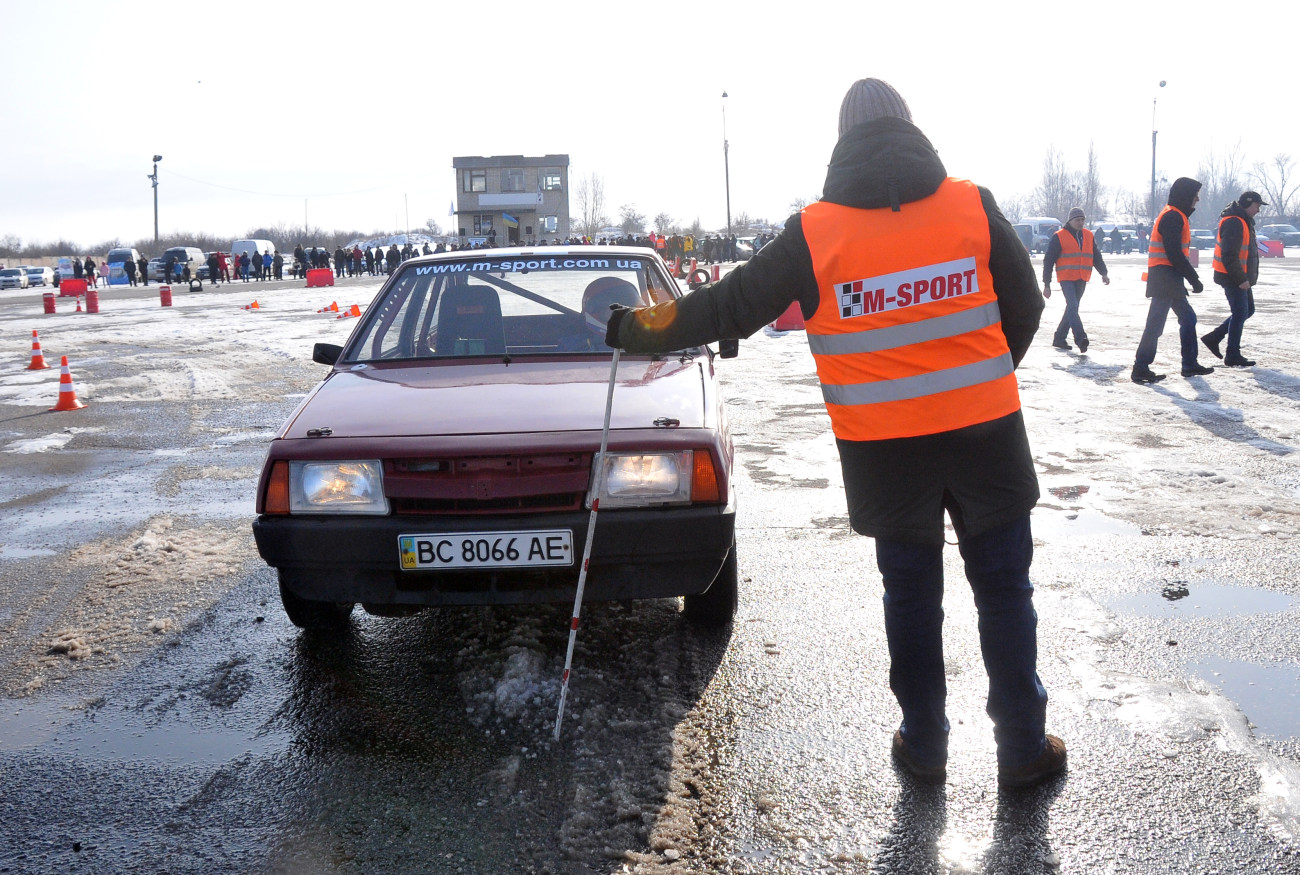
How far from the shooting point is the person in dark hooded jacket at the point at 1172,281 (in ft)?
31.9

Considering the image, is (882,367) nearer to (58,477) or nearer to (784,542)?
(784,542)

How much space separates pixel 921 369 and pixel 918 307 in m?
0.16

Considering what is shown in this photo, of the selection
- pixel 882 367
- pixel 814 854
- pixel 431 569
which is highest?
pixel 882 367

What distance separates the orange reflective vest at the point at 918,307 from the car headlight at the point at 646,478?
0.86 metres

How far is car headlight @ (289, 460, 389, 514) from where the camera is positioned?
3312 millimetres

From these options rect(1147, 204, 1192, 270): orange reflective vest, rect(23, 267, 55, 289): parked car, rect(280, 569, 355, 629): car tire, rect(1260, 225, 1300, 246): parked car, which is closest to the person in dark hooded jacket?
rect(1147, 204, 1192, 270): orange reflective vest

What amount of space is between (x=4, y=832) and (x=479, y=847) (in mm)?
1275

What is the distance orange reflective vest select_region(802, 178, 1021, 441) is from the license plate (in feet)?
3.64

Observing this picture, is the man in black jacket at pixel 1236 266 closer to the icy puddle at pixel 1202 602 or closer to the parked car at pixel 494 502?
the icy puddle at pixel 1202 602

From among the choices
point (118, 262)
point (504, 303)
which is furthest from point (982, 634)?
point (118, 262)

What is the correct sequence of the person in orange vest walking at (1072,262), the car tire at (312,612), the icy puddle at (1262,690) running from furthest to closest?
the person in orange vest walking at (1072,262) → the car tire at (312,612) → the icy puddle at (1262,690)

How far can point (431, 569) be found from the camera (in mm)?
3234

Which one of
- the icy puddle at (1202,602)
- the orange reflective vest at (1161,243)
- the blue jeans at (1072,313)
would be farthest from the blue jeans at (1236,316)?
the icy puddle at (1202,602)

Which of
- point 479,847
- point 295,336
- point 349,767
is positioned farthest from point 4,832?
point 295,336
